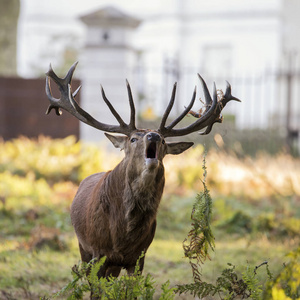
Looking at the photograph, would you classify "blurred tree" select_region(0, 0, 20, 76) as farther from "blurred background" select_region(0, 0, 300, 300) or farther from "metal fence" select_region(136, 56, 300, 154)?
"metal fence" select_region(136, 56, 300, 154)

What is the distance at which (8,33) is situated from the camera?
58.2 feet

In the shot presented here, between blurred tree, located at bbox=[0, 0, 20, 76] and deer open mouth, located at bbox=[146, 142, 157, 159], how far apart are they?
14343mm

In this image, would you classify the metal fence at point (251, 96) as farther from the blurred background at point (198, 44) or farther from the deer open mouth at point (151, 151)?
the deer open mouth at point (151, 151)

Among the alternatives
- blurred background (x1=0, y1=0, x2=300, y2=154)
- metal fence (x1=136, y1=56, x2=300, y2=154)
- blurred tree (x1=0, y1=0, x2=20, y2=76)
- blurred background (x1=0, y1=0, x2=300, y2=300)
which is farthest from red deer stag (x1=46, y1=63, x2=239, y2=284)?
blurred background (x1=0, y1=0, x2=300, y2=154)

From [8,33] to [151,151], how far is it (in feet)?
48.2

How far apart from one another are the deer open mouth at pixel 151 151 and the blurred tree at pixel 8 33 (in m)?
14.3

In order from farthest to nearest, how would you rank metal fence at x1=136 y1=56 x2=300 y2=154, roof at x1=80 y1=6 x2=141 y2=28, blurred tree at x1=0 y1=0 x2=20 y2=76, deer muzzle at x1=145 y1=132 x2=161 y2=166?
metal fence at x1=136 y1=56 x2=300 y2=154, blurred tree at x1=0 y1=0 x2=20 y2=76, roof at x1=80 y1=6 x2=141 y2=28, deer muzzle at x1=145 y1=132 x2=161 y2=166

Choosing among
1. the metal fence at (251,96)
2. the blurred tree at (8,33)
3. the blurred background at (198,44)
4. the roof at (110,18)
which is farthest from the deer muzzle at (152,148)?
the blurred background at (198,44)

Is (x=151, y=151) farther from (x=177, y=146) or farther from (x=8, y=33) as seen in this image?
(x=8, y=33)

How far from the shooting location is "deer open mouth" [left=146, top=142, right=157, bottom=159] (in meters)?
4.08

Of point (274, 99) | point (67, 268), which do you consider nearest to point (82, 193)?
point (67, 268)

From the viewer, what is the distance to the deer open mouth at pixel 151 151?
13.4 ft

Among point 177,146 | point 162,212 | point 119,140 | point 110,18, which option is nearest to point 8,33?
point 110,18

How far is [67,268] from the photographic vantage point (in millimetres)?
6551
